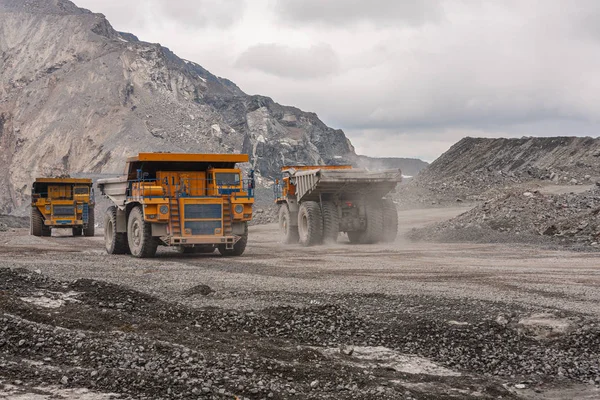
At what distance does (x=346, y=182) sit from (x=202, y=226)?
5984 millimetres

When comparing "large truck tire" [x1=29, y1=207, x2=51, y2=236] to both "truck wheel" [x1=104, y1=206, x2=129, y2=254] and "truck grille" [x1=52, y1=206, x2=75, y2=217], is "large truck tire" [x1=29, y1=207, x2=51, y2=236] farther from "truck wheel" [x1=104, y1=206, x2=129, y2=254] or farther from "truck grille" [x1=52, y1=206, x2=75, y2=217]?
"truck wheel" [x1=104, y1=206, x2=129, y2=254]

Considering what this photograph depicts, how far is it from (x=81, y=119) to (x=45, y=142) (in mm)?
4016

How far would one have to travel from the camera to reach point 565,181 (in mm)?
42844

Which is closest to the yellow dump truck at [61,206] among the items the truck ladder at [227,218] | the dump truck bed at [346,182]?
the dump truck bed at [346,182]

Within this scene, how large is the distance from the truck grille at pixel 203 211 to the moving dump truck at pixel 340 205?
190 inches

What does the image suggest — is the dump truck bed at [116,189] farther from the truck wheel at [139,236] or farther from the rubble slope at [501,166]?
the rubble slope at [501,166]

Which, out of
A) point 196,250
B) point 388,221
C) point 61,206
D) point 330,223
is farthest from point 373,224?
point 61,206

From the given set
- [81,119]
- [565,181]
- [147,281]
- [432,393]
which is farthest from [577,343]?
[81,119]

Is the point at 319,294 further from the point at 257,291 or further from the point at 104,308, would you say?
the point at 104,308

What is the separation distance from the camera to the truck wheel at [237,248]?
A: 18.2m

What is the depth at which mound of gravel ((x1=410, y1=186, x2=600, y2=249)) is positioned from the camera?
72.4 feet

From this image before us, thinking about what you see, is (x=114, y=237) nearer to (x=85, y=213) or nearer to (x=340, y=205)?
(x=340, y=205)

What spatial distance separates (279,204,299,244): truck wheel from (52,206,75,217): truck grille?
11.7 metres

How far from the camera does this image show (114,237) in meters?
19.1
